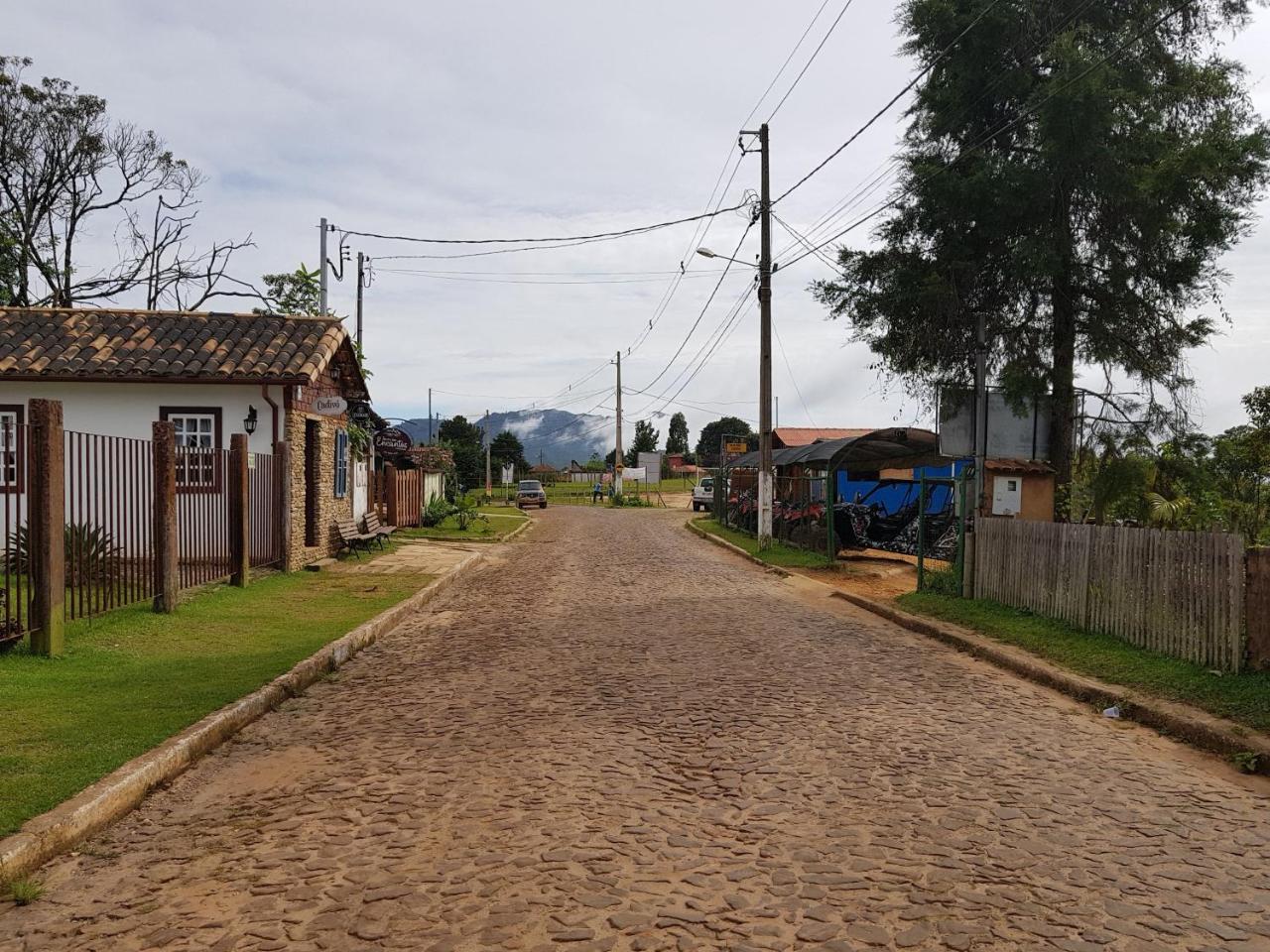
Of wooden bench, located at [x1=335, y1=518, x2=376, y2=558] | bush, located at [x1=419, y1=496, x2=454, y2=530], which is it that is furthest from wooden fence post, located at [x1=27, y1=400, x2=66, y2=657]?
bush, located at [x1=419, y1=496, x2=454, y2=530]

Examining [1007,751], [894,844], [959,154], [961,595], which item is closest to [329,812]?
[894,844]

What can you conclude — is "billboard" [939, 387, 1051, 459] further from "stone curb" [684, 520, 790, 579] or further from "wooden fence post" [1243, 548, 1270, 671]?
"stone curb" [684, 520, 790, 579]

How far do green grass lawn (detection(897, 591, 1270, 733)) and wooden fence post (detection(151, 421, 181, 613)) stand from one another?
29.9ft

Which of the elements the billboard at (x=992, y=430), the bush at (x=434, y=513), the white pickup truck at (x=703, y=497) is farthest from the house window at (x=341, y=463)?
the white pickup truck at (x=703, y=497)

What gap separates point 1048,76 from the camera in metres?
18.7

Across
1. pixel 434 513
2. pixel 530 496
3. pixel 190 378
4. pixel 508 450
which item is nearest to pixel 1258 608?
pixel 190 378

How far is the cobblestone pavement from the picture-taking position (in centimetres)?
372

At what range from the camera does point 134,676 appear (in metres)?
7.82

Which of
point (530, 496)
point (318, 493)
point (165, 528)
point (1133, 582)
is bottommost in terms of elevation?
point (530, 496)

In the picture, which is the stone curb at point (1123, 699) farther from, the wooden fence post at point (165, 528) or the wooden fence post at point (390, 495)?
the wooden fence post at point (390, 495)

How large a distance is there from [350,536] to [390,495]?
8434 mm

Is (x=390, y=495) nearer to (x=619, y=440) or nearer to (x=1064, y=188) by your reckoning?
(x=1064, y=188)

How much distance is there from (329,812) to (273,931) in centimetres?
137

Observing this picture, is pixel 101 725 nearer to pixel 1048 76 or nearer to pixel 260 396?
pixel 260 396
